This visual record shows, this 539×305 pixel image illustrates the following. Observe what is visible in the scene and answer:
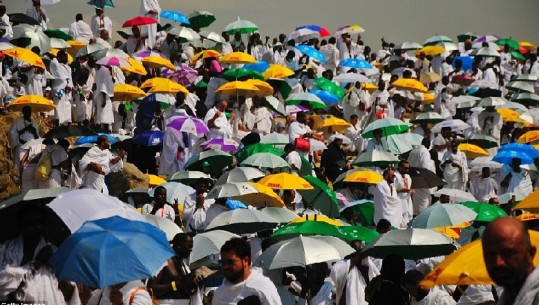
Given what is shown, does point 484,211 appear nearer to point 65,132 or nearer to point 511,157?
point 511,157

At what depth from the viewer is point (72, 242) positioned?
330 inches

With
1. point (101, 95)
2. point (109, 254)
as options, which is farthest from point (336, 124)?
point (109, 254)

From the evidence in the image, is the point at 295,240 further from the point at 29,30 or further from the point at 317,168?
the point at 29,30

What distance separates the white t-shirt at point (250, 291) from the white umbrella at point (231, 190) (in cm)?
690

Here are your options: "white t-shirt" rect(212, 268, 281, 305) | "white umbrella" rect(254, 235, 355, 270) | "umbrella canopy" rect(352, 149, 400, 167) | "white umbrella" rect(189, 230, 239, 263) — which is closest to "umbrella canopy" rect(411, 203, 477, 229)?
"white umbrella" rect(254, 235, 355, 270)

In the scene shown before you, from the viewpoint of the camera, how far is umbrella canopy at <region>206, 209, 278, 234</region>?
13656 mm

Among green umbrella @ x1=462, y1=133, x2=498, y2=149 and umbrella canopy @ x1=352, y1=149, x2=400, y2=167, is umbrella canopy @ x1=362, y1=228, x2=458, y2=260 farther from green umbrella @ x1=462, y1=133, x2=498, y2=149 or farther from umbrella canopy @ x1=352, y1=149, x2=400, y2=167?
green umbrella @ x1=462, y1=133, x2=498, y2=149

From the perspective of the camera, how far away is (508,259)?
15.4 feet

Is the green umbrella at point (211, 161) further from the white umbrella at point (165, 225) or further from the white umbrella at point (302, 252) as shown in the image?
the white umbrella at point (302, 252)

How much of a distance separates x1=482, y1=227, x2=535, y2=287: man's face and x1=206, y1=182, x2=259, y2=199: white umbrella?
10.3 m

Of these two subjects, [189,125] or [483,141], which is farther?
[483,141]

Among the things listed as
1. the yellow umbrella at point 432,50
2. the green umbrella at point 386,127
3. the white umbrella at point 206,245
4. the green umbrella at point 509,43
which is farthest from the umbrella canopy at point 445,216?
the green umbrella at point 509,43

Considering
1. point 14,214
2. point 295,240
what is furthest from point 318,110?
point 14,214

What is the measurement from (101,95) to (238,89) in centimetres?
269
